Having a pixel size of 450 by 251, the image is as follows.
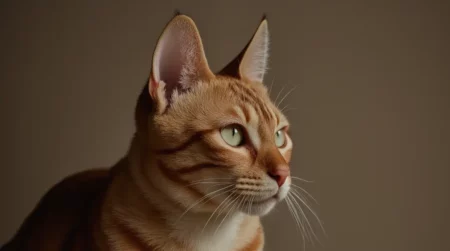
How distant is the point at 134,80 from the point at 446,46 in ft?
2.81

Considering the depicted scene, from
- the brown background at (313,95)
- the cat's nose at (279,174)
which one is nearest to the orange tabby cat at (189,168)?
the cat's nose at (279,174)

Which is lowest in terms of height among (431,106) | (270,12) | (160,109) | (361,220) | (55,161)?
(361,220)

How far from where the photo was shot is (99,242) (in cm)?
76

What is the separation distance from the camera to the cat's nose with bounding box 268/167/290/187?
73 centimetres

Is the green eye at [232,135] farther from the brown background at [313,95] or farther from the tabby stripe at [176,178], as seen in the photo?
the brown background at [313,95]

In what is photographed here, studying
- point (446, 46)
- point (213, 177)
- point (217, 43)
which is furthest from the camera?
point (217, 43)

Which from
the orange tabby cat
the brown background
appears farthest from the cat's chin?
the brown background

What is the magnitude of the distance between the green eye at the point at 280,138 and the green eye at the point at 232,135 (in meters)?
0.09

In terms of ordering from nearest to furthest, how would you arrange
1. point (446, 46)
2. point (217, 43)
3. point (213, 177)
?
point (213, 177) → point (446, 46) → point (217, 43)

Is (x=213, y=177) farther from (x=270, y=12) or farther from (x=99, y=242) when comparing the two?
(x=270, y=12)

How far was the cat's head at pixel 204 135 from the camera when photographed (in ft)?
2.37

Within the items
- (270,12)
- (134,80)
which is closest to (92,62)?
(134,80)

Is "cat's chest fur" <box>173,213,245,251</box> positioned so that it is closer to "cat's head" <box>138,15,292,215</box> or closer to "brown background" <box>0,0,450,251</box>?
"cat's head" <box>138,15,292,215</box>

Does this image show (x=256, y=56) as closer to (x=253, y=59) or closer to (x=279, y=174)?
(x=253, y=59)
